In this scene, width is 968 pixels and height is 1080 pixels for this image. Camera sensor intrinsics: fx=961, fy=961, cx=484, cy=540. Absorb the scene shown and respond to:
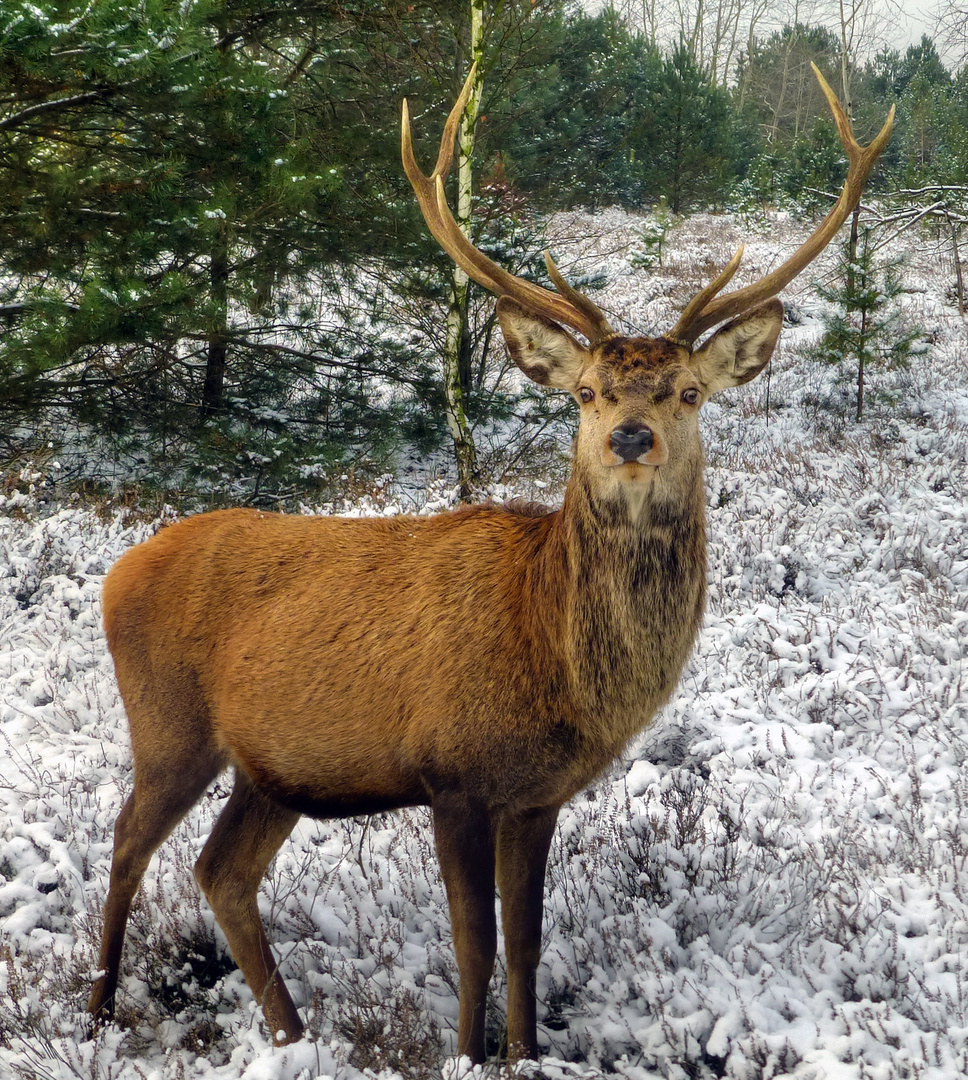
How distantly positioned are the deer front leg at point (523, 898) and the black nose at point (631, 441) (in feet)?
3.93

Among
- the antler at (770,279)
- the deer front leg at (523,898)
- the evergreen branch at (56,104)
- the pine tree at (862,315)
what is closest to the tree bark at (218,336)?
the evergreen branch at (56,104)

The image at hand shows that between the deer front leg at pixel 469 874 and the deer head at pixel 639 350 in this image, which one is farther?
the deer head at pixel 639 350

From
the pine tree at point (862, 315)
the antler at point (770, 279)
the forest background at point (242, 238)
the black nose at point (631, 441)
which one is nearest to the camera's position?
the black nose at point (631, 441)

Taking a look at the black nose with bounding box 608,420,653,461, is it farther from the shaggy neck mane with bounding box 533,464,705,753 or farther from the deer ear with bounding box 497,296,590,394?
the deer ear with bounding box 497,296,590,394

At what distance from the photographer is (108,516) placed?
24.7ft

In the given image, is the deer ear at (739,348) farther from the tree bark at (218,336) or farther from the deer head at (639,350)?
the tree bark at (218,336)

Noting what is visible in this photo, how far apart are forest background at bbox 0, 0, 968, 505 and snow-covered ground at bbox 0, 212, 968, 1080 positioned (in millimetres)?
1982

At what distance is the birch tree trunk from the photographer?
321 inches

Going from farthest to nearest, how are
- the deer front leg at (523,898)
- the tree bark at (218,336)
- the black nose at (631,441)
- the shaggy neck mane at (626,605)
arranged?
the tree bark at (218,336)
the deer front leg at (523,898)
the shaggy neck mane at (626,605)
the black nose at (631,441)

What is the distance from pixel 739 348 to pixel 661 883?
2073 mm

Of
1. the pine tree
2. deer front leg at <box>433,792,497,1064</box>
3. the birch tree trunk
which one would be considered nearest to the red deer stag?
deer front leg at <box>433,792,497,1064</box>

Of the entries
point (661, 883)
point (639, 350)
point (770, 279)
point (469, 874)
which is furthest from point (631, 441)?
point (661, 883)

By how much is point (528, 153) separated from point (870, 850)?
1250 cm

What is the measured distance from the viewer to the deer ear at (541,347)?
11.1 feet
